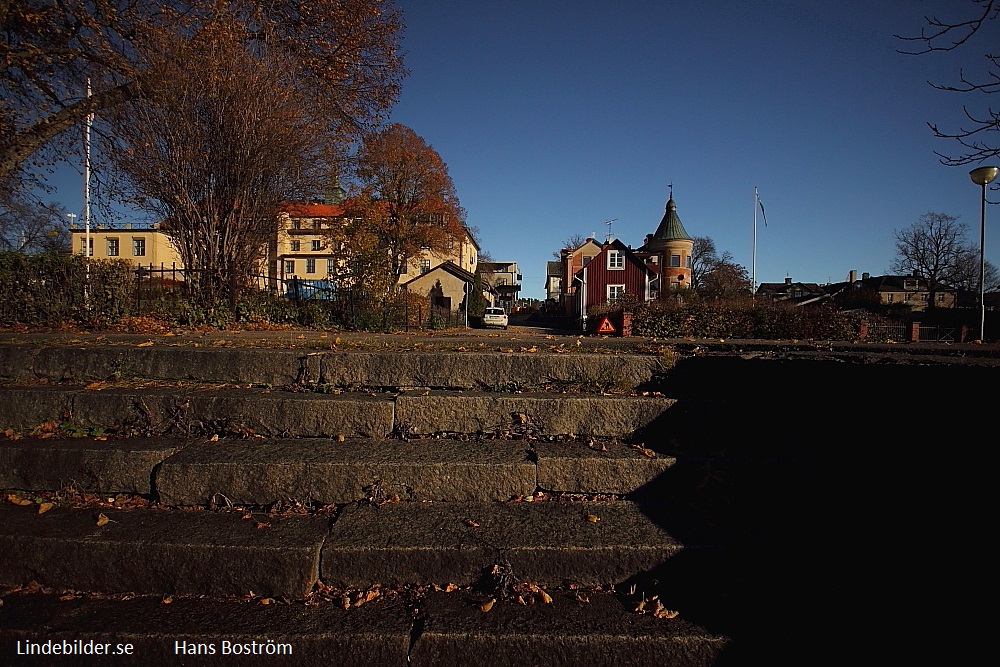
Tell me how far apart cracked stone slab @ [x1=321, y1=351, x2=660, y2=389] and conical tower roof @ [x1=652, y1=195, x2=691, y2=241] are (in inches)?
2344

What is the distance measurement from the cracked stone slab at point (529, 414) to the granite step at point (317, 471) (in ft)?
0.70

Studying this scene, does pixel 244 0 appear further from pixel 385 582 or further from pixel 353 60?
pixel 385 582

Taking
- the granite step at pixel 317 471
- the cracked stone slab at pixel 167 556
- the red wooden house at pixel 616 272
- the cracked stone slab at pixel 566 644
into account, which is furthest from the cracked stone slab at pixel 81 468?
the red wooden house at pixel 616 272

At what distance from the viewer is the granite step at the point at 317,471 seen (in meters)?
2.67

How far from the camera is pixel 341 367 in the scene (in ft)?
11.9

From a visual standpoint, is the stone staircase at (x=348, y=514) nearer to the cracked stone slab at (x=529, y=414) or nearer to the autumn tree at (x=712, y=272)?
the cracked stone slab at (x=529, y=414)

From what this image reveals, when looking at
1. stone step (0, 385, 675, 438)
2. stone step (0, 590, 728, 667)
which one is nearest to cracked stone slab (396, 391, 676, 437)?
stone step (0, 385, 675, 438)

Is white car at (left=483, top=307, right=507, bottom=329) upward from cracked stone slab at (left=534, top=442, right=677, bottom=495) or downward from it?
upward

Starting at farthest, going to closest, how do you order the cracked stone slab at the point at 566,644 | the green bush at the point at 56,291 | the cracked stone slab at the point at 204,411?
1. the green bush at the point at 56,291
2. the cracked stone slab at the point at 204,411
3. the cracked stone slab at the point at 566,644

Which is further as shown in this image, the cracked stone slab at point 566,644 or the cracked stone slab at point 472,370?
the cracked stone slab at point 472,370

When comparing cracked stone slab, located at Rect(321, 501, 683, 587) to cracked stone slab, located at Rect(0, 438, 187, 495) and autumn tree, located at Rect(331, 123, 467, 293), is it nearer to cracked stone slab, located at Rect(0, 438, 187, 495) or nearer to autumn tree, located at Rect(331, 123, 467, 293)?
cracked stone slab, located at Rect(0, 438, 187, 495)

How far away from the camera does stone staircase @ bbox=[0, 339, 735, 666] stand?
6.57 feet

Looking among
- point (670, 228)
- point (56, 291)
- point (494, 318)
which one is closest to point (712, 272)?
point (670, 228)

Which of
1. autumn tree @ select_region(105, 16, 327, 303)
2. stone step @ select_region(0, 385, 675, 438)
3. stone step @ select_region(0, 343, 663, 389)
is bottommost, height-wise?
stone step @ select_region(0, 385, 675, 438)
